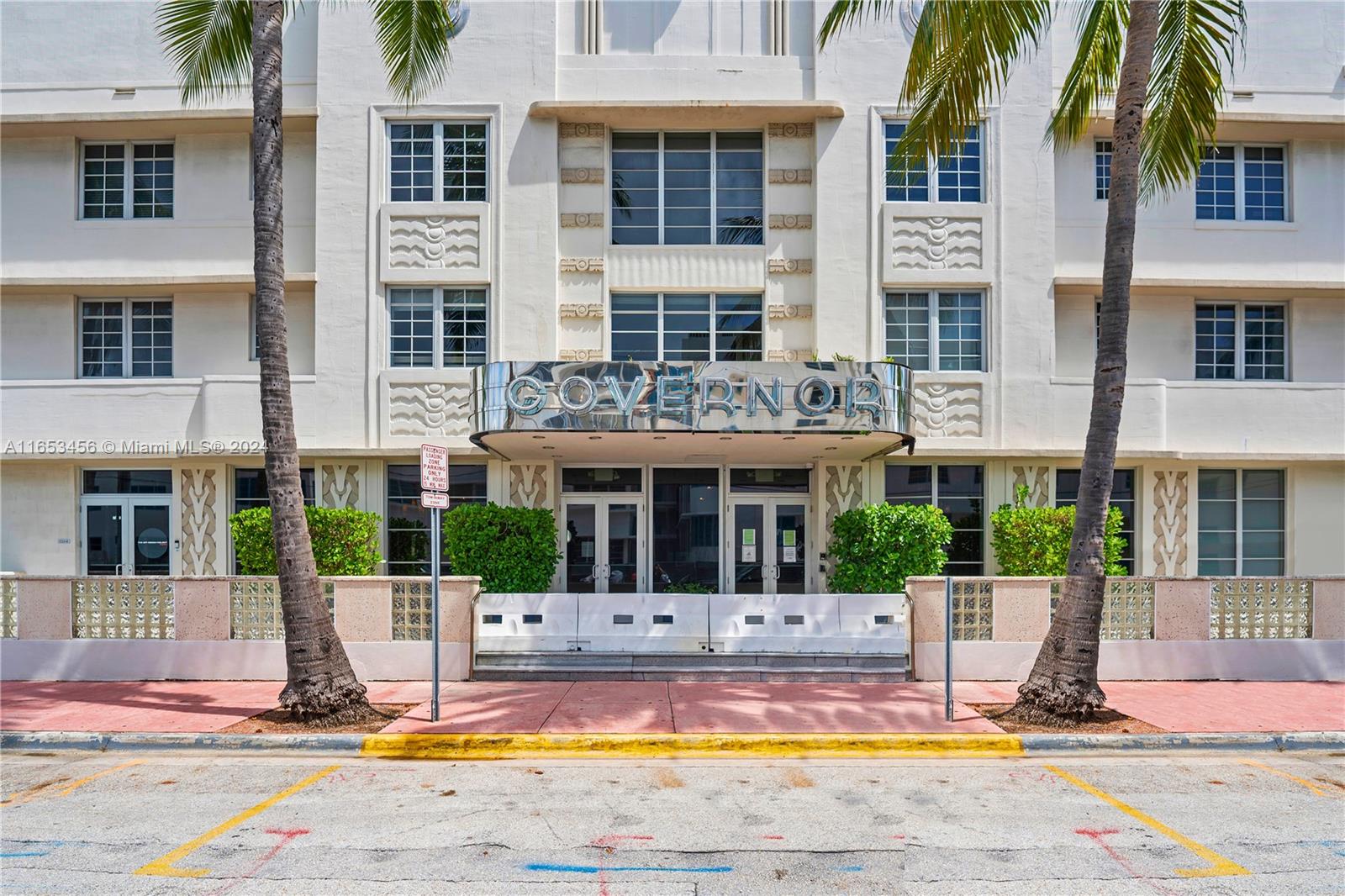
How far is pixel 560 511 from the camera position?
16375mm

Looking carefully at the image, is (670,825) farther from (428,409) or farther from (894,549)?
(428,409)

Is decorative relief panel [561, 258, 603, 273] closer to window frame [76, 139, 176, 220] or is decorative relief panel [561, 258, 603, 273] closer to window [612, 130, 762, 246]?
window [612, 130, 762, 246]

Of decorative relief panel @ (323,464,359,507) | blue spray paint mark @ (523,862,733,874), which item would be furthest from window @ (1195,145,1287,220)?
decorative relief panel @ (323,464,359,507)

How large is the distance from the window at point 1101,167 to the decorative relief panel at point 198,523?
17.3 metres

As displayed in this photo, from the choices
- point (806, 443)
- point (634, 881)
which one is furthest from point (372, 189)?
point (634, 881)

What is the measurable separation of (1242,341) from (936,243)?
631cm

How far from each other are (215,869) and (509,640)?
655 cm

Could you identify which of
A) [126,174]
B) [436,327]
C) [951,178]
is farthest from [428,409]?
[951,178]

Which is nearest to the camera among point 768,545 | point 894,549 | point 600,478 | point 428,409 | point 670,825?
point 670,825

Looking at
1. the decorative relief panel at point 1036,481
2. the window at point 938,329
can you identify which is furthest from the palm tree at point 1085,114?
the decorative relief panel at point 1036,481

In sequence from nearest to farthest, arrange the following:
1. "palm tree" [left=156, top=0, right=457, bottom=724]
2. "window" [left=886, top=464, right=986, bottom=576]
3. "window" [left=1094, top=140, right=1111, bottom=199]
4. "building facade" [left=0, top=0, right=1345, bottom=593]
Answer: "palm tree" [left=156, top=0, right=457, bottom=724]
"building facade" [left=0, top=0, right=1345, bottom=593]
"window" [left=886, top=464, right=986, bottom=576]
"window" [left=1094, top=140, right=1111, bottom=199]

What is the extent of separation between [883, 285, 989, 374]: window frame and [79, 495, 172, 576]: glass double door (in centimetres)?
1388

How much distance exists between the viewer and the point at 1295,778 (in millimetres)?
8422

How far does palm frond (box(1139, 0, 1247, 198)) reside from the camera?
11500mm
